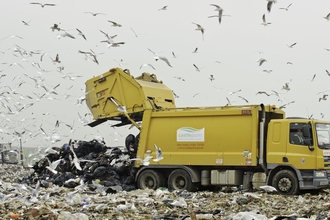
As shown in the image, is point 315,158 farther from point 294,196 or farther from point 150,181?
point 150,181

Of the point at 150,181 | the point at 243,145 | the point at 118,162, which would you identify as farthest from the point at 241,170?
the point at 118,162

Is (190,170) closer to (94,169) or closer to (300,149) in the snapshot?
(300,149)

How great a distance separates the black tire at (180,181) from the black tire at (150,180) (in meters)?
0.26

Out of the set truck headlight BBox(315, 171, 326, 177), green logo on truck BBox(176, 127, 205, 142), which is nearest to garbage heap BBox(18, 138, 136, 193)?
green logo on truck BBox(176, 127, 205, 142)

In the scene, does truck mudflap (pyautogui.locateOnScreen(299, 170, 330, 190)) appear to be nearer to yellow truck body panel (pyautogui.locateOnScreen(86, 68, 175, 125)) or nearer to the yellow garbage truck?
the yellow garbage truck

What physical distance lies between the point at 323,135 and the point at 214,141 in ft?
7.62

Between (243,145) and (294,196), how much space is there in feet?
5.18

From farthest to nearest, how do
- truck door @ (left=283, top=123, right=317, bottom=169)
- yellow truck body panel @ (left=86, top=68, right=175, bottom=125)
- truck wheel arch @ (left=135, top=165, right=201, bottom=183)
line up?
yellow truck body panel @ (left=86, top=68, right=175, bottom=125)
truck wheel arch @ (left=135, top=165, right=201, bottom=183)
truck door @ (left=283, top=123, right=317, bottom=169)

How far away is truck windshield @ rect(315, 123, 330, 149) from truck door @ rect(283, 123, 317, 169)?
189 millimetres

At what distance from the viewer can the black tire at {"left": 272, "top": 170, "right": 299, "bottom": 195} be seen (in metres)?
11.0

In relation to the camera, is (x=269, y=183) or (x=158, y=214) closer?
(x=158, y=214)

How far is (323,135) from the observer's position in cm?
1122

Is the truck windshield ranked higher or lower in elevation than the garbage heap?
higher

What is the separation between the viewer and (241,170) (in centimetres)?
1178
